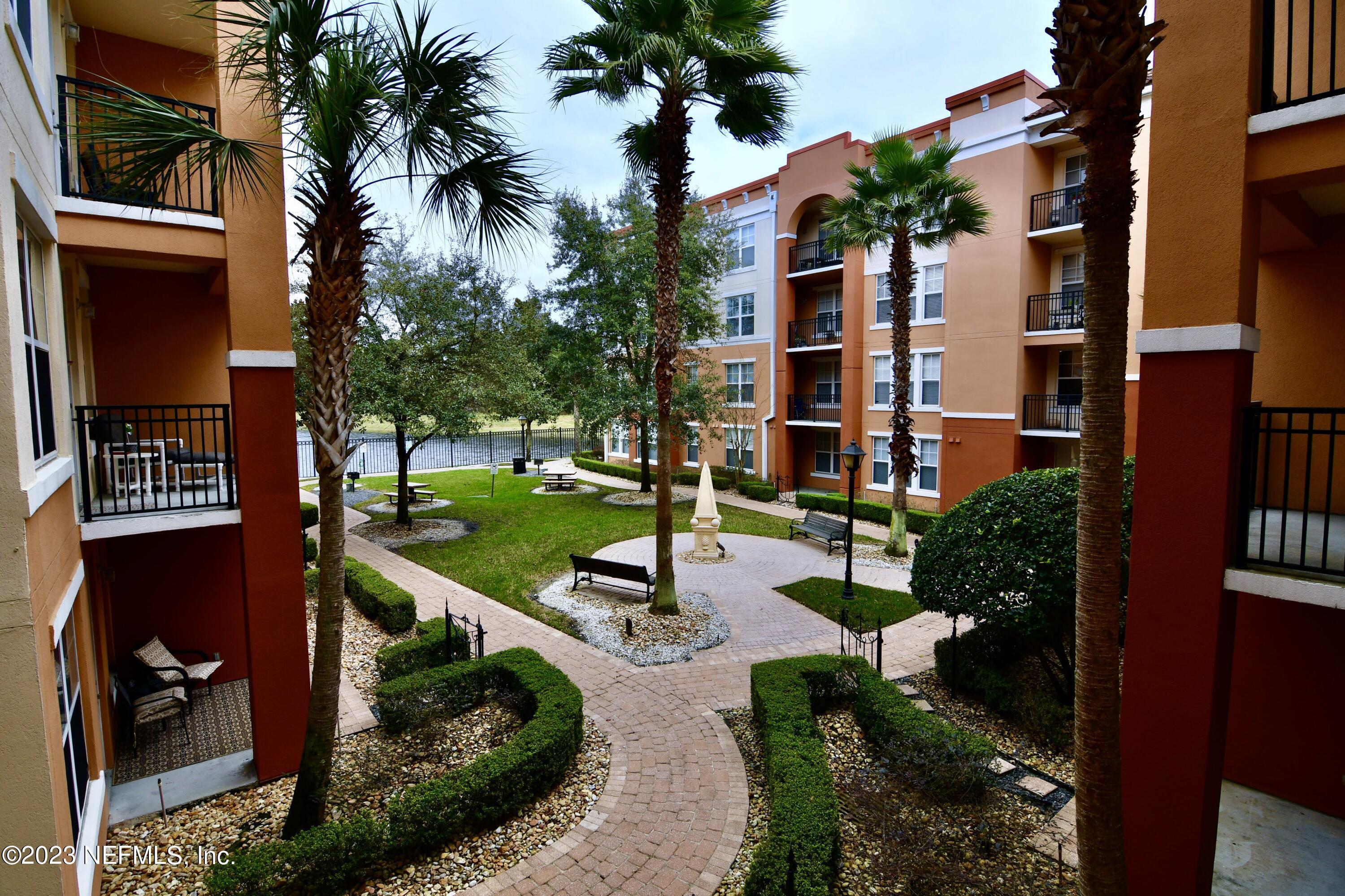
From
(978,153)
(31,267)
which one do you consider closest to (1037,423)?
(978,153)

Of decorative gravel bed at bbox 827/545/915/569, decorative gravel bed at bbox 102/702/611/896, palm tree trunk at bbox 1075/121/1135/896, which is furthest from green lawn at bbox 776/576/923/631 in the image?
palm tree trunk at bbox 1075/121/1135/896

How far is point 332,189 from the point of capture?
5750 millimetres

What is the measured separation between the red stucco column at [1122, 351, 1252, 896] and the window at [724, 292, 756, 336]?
2341 cm

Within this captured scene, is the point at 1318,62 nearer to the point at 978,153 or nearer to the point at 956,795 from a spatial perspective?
the point at 956,795

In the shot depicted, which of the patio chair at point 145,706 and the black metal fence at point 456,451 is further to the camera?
the black metal fence at point 456,451

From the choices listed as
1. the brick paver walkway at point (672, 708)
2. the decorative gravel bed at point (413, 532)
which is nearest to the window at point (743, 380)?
the brick paver walkway at point (672, 708)

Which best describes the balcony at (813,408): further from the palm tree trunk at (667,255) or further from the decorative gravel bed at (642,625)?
the palm tree trunk at (667,255)

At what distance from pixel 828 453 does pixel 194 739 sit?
23.6m

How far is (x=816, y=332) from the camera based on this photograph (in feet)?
85.2

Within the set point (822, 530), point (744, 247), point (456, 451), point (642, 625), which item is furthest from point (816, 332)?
point (456, 451)

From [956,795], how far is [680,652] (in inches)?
Answer: 199

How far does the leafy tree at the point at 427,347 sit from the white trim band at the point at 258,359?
8952 mm

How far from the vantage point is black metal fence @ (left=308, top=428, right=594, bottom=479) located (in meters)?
34.9

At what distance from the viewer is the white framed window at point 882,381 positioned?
23.4 meters
